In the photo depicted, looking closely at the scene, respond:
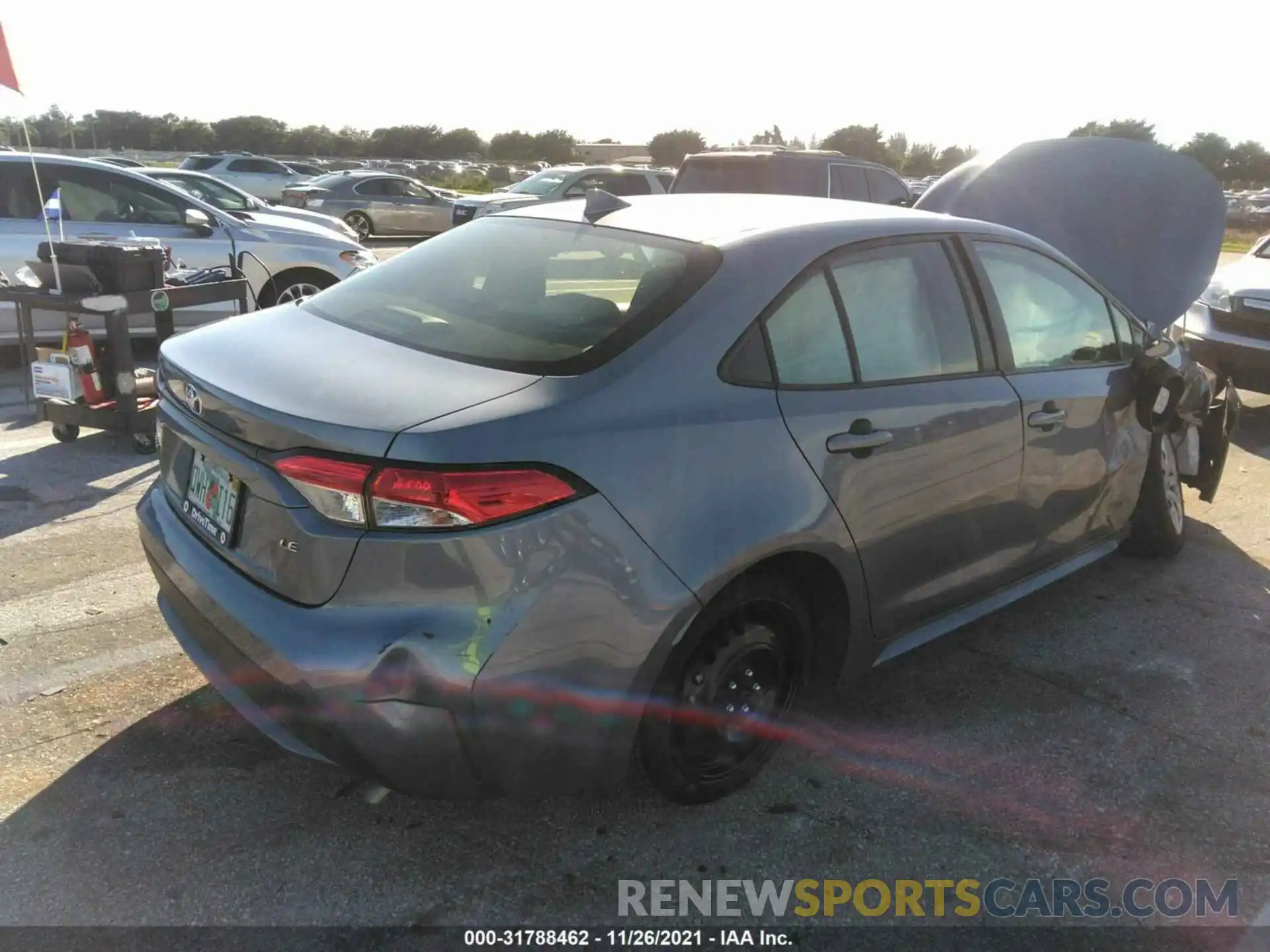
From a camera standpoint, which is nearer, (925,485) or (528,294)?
(528,294)

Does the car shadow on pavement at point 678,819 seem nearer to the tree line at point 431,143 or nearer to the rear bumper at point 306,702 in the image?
the rear bumper at point 306,702

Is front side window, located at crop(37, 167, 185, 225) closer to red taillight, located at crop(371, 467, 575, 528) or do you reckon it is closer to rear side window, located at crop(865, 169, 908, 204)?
red taillight, located at crop(371, 467, 575, 528)

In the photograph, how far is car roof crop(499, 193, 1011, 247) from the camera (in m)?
3.00

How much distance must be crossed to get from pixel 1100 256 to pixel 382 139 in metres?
79.1

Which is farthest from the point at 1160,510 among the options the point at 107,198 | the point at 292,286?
the point at 107,198

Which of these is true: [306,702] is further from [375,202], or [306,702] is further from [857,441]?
[375,202]

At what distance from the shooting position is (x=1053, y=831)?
2879mm

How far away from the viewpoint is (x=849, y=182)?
1158 centimetres

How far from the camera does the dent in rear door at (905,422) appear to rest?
112 inches

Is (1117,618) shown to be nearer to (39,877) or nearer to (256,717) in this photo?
(256,717)

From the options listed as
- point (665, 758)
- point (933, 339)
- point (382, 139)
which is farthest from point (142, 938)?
point (382, 139)

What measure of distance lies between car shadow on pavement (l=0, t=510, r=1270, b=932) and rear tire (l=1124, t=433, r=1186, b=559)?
1.10 metres

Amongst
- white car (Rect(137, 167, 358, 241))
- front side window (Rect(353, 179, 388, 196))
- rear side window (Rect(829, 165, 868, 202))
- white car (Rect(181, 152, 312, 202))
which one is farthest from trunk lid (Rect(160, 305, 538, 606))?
white car (Rect(181, 152, 312, 202))

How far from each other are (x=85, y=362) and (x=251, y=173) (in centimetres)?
2191
